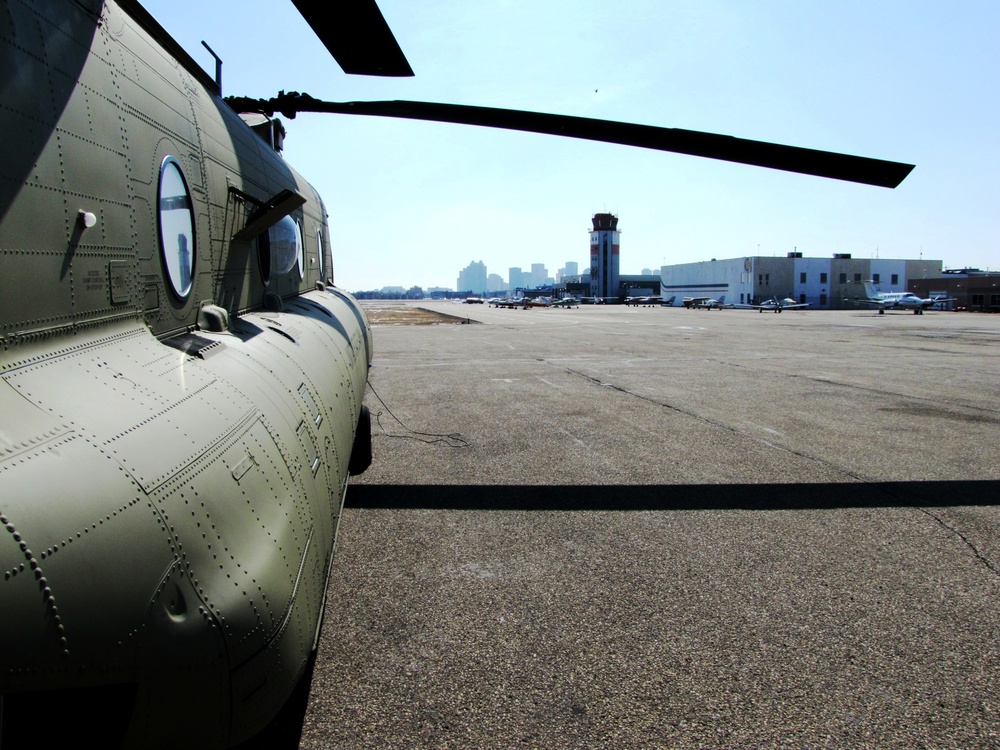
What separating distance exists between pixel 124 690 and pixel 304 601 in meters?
0.77

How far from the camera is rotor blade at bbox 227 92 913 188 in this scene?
18.2 ft

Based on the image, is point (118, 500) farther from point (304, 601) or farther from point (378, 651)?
point (378, 651)

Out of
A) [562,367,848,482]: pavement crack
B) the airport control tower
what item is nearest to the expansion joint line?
[562,367,848,482]: pavement crack

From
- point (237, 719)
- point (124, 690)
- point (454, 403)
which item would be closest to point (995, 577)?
point (237, 719)

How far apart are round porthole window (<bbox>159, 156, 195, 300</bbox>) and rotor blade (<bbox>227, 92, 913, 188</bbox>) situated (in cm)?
241

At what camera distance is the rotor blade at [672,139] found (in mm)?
5551

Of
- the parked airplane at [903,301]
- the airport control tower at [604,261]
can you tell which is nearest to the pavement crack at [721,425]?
the parked airplane at [903,301]

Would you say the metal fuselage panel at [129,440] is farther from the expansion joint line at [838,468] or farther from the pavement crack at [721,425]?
the pavement crack at [721,425]

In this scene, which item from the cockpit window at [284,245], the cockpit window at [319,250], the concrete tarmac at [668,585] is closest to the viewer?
the concrete tarmac at [668,585]

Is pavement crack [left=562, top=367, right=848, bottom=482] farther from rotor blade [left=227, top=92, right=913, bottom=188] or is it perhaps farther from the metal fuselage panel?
the metal fuselage panel

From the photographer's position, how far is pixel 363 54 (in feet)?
15.3

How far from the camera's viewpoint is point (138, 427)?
2.19 m

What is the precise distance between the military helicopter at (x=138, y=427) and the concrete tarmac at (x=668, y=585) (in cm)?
92

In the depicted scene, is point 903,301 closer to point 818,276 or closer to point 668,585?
point 818,276
